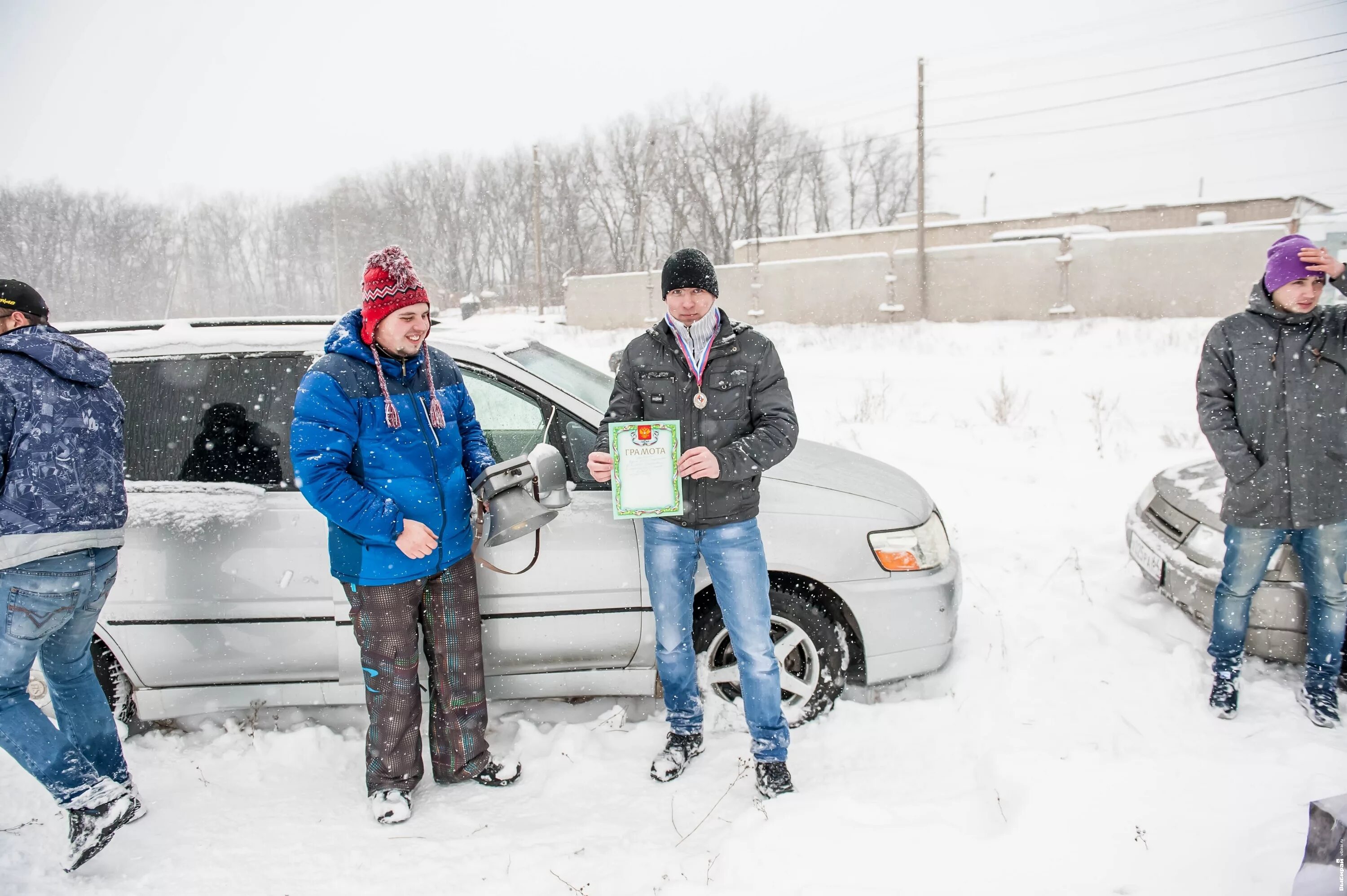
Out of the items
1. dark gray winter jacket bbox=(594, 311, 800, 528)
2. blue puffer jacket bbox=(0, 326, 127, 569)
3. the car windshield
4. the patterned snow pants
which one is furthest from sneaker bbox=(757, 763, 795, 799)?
blue puffer jacket bbox=(0, 326, 127, 569)

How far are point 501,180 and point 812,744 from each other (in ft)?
196

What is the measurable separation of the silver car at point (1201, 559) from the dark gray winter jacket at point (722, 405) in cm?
230

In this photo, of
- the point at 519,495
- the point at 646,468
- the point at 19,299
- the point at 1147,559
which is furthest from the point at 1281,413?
the point at 19,299

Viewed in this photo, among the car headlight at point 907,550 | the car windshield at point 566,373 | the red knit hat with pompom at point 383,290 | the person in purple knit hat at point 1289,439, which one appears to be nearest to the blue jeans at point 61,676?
the red knit hat with pompom at point 383,290

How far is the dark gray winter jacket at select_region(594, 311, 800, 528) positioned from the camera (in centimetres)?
271

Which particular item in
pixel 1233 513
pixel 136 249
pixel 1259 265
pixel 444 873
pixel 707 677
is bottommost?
pixel 444 873

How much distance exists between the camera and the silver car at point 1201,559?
323cm

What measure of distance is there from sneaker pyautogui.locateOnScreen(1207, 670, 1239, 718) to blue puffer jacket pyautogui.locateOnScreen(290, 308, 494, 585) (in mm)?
3239

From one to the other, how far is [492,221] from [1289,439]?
6013cm

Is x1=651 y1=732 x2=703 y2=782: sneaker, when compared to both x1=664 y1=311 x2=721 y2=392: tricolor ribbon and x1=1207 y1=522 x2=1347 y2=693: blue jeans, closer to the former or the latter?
x1=664 y1=311 x2=721 y2=392: tricolor ribbon

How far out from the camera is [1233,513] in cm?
304

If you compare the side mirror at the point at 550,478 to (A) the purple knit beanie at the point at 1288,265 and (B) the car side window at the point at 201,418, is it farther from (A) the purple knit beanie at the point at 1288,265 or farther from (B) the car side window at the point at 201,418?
(A) the purple knit beanie at the point at 1288,265

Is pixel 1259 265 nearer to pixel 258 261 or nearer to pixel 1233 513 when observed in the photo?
pixel 1233 513

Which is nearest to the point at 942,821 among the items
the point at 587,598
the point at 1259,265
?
the point at 587,598
